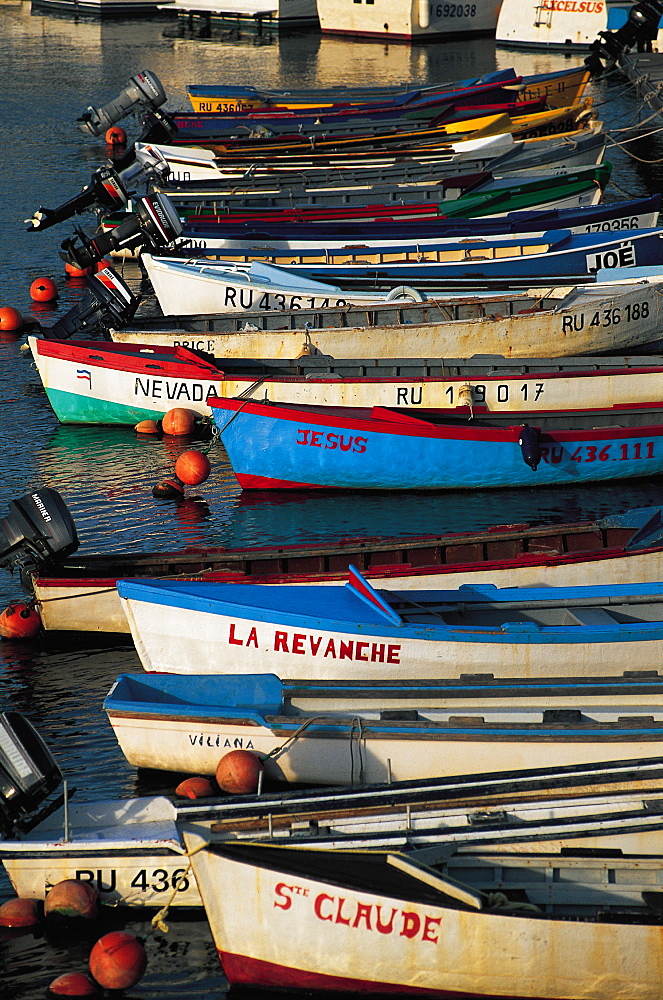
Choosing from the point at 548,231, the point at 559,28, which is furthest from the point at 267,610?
the point at 559,28

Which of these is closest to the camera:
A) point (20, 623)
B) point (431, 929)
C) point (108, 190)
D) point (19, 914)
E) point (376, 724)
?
point (431, 929)

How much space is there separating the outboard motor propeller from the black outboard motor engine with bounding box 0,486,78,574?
260 inches

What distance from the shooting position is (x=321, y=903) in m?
9.20

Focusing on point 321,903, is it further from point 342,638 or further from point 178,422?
point 178,422

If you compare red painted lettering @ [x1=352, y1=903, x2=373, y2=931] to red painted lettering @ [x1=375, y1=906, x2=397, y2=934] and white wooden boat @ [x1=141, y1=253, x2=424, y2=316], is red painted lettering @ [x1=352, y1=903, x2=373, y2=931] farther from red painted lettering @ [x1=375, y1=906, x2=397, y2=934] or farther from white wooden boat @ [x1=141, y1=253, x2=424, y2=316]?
white wooden boat @ [x1=141, y1=253, x2=424, y2=316]

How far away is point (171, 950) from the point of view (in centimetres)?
1011

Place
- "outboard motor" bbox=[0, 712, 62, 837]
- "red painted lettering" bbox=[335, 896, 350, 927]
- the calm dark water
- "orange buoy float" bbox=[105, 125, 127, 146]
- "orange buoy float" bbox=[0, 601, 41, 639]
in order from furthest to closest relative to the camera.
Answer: "orange buoy float" bbox=[105, 125, 127, 146]
"orange buoy float" bbox=[0, 601, 41, 639]
"outboard motor" bbox=[0, 712, 62, 837]
the calm dark water
"red painted lettering" bbox=[335, 896, 350, 927]

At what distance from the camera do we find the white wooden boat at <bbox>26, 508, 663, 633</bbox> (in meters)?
14.0

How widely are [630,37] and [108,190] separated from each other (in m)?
23.8

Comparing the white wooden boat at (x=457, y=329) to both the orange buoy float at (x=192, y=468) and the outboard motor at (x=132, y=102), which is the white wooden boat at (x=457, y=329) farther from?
the outboard motor at (x=132, y=102)

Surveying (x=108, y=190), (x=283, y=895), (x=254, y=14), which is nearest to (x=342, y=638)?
(x=283, y=895)

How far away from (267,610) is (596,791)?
381 centimetres

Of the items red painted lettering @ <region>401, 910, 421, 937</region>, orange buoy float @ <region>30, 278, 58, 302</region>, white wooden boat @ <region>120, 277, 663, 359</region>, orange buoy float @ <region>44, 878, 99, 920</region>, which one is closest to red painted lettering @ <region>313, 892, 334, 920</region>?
red painted lettering @ <region>401, 910, 421, 937</region>

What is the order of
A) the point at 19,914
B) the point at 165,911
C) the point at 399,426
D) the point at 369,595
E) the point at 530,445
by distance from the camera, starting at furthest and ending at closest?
the point at 399,426
the point at 530,445
the point at 369,595
the point at 19,914
the point at 165,911
